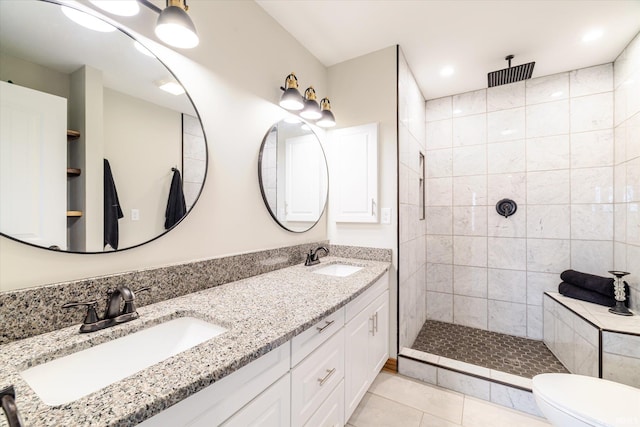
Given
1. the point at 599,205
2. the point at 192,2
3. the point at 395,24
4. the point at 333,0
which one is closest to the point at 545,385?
the point at 599,205

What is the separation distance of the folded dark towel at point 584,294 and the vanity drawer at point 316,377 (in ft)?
7.17

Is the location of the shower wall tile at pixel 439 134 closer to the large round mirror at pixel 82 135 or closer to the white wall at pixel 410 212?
the white wall at pixel 410 212

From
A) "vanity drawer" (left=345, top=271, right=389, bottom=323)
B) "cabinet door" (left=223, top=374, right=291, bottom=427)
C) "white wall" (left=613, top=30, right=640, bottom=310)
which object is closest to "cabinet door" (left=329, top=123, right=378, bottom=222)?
"vanity drawer" (left=345, top=271, right=389, bottom=323)

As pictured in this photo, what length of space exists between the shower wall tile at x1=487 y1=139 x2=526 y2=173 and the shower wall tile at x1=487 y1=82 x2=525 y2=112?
40 centimetres

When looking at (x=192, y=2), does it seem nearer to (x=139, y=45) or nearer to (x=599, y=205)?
(x=139, y=45)

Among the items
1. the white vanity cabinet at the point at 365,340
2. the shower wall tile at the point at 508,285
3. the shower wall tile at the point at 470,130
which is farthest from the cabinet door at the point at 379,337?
the shower wall tile at the point at 470,130

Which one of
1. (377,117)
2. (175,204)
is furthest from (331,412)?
(377,117)

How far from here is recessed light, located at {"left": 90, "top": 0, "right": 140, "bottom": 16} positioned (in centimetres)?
94

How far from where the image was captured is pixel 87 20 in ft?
3.19

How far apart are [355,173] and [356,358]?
143 centimetres

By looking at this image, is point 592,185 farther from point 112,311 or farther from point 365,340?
point 112,311

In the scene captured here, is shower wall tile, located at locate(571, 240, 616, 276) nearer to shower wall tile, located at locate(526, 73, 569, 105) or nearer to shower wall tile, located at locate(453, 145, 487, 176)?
shower wall tile, located at locate(453, 145, 487, 176)

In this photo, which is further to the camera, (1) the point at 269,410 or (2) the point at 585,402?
(2) the point at 585,402

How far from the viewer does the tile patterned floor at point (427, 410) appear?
5.34 ft
